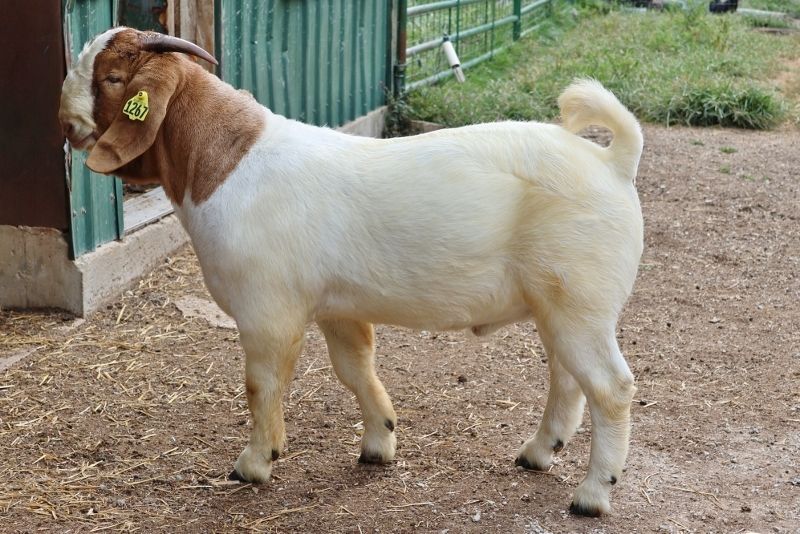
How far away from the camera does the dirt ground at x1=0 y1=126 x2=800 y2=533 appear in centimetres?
389

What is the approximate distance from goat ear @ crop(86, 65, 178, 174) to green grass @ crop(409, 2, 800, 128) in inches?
232

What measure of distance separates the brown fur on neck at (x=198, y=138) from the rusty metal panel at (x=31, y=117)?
168 centimetres

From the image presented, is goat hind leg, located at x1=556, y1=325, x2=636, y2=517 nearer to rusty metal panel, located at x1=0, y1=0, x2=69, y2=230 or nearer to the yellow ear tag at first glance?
the yellow ear tag

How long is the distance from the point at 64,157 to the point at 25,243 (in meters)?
0.52

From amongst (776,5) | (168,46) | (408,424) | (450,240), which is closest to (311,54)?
(408,424)

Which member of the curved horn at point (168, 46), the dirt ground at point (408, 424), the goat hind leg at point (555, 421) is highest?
the curved horn at point (168, 46)

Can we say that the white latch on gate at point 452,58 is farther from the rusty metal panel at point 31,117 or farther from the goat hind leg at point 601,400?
the goat hind leg at point 601,400

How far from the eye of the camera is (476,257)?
365cm

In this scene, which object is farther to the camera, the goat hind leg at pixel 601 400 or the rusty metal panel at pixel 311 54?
the rusty metal panel at pixel 311 54

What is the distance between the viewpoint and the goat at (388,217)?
363 cm

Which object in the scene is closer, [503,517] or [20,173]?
[503,517]

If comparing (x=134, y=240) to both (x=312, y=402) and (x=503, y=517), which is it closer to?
(x=312, y=402)

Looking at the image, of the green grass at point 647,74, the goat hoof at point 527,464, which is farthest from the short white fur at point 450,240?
the green grass at point 647,74

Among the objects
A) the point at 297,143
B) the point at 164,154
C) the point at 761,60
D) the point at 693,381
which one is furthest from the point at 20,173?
the point at 761,60
